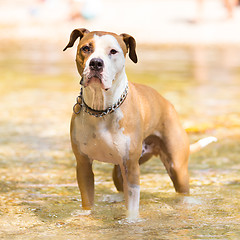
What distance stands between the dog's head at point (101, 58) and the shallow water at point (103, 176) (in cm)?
112

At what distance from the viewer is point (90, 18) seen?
1150 inches

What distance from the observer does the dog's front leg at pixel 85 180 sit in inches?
187

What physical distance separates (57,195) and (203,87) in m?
7.57

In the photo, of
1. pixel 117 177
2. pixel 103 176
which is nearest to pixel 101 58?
pixel 117 177

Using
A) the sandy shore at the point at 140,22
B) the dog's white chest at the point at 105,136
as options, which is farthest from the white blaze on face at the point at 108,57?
the sandy shore at the point at 140,22

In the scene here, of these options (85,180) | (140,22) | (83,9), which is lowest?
(140,22)

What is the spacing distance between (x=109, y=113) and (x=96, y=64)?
47 centimetres

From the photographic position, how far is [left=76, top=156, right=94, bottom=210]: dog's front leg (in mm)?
4762

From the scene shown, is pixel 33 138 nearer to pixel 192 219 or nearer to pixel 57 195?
pixel 57 195

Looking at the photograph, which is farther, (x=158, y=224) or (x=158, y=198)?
(x=158, y=198)

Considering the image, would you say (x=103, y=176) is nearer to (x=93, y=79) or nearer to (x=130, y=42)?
(x=130, y=42)

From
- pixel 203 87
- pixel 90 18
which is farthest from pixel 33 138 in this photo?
pixel 90 18

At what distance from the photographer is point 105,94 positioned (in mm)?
4465

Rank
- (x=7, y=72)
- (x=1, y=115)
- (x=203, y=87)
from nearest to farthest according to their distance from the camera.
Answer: (x=1, y=115), (x=203, y=87), (x=7, y=72)
